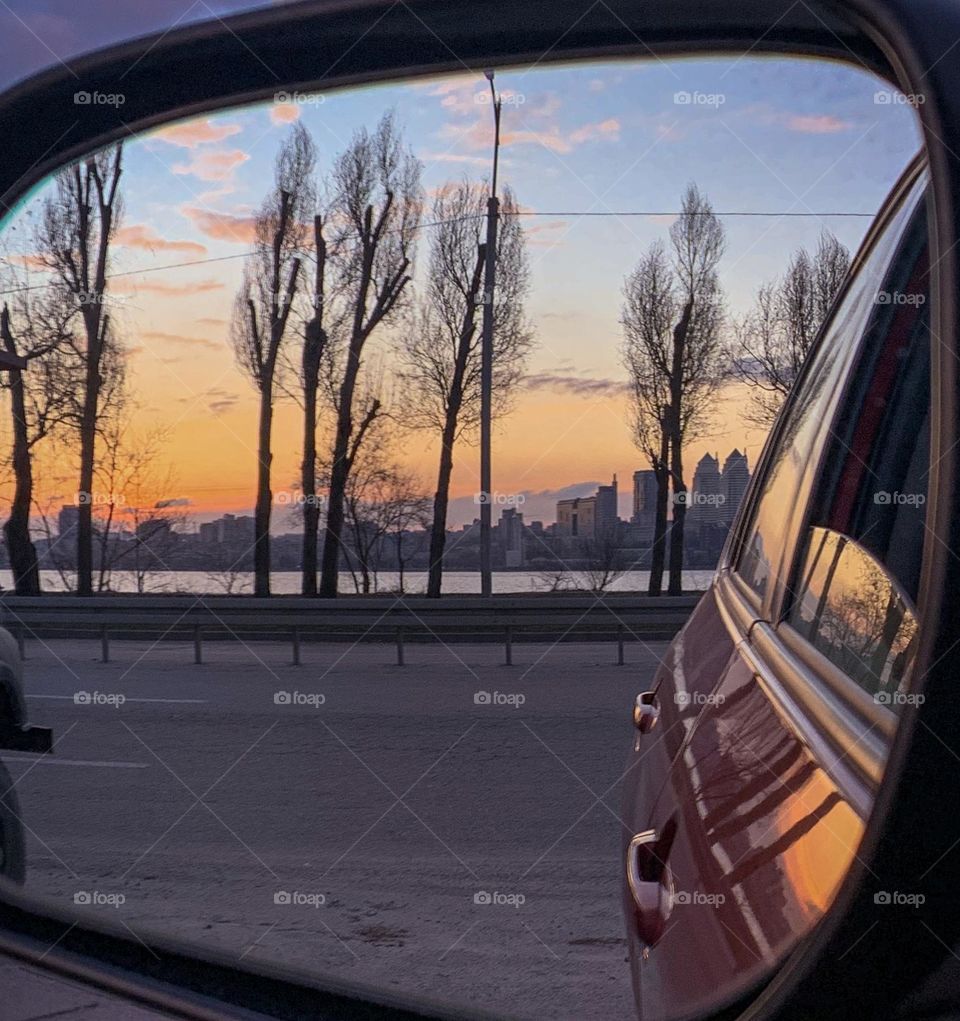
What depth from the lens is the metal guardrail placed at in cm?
1443

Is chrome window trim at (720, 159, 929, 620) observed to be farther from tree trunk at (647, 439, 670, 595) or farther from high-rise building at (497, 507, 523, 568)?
high-rise building at (497, 507, 523, 568)

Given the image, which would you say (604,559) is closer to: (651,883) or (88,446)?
(88,446)

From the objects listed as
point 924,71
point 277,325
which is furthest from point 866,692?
point 277,325

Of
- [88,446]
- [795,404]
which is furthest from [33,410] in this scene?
[795,404]

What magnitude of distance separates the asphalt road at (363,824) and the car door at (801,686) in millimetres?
766

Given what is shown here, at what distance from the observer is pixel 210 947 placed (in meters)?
2.13

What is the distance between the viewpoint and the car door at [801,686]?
1010 millimetres

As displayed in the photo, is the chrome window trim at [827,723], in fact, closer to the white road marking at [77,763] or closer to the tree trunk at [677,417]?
the tree trunk at [677,417]

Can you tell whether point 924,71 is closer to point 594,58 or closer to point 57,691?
point 594,58

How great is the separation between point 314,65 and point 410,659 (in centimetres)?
1278

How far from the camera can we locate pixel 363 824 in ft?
19.3

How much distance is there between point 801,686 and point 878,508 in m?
0.25

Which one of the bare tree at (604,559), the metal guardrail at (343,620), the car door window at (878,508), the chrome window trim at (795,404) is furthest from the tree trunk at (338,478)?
the car door window at (878,508)

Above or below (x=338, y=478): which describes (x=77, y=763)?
below
